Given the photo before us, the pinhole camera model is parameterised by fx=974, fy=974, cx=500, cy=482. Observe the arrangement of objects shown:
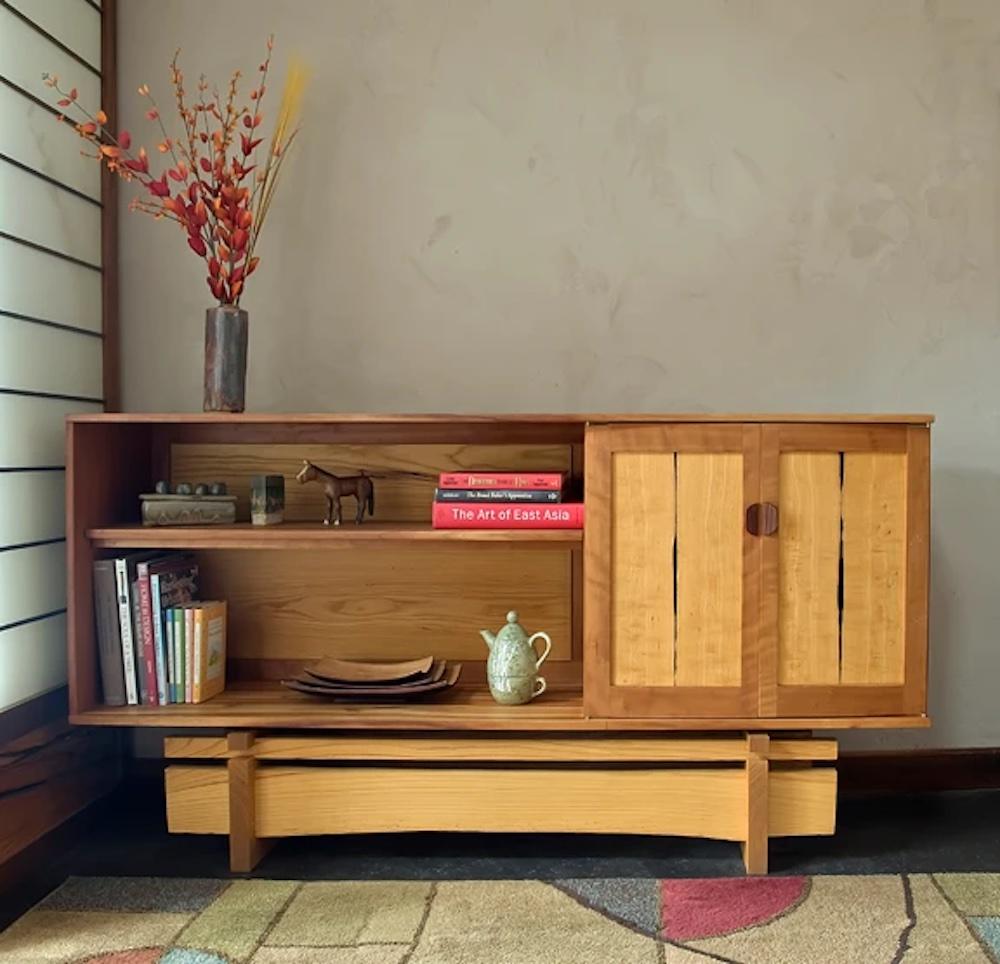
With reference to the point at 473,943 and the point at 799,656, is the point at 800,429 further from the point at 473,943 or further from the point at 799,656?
the point at 473,943

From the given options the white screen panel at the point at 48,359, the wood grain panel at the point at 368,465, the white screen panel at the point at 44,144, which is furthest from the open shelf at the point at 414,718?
the white screen panel at the point at 44,144

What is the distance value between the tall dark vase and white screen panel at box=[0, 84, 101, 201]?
461mm

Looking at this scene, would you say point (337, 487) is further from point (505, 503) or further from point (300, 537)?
point (505, 503)

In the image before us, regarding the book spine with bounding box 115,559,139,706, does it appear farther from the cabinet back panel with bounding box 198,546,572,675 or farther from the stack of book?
the stack of book

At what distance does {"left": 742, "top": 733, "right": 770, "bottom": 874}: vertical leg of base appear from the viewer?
1.95m

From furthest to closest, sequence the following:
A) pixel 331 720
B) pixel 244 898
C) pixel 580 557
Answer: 1. pixel 580 557
2. pixel 331 720
3. pixel 244 898

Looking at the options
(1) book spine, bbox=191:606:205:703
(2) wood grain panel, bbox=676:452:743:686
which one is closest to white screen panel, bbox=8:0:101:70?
(1) book spine, bbox=191:606:205:703

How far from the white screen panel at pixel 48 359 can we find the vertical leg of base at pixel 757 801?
65.0 inches

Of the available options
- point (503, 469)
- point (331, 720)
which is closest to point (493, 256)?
point (503, 469)

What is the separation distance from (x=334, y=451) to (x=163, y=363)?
1.59 ft

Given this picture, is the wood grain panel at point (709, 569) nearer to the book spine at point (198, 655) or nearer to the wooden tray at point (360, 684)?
the wooden tray at point (360, 684)

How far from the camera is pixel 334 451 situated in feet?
7.71

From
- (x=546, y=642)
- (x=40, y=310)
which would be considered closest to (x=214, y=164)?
(x=40, y=310)

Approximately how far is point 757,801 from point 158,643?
1286 mm
